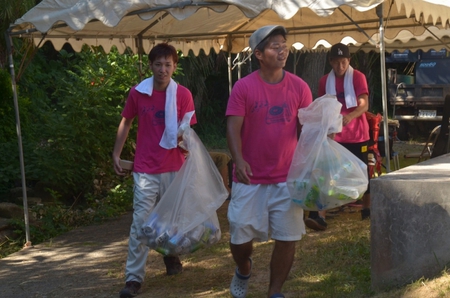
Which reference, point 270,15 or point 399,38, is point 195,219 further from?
point 399,38

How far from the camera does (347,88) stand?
768 cm

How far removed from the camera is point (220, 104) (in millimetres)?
20531

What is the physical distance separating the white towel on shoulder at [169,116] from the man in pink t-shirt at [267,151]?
806 mm

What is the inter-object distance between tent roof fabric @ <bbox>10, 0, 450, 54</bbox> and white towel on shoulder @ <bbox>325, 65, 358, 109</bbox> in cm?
61

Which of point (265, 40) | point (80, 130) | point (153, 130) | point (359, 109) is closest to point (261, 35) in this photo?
point (265, 40)

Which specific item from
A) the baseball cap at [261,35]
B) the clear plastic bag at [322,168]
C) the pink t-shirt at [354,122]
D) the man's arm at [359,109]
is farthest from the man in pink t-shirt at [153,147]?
the pink t-shirt at [354,122]

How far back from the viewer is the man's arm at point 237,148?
16.0 ft

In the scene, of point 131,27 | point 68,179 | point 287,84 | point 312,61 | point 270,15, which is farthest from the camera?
point 312,61

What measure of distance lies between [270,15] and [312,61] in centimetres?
727

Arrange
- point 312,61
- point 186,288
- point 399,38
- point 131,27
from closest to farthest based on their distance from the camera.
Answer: point 186,288 < point 131,27 < point 399,38 < point 312,61

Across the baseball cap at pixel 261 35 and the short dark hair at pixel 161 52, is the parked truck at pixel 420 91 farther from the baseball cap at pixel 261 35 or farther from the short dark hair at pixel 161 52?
the baseball cap at pixel 261 35

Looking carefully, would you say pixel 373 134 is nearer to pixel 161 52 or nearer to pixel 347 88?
pixel 347 88

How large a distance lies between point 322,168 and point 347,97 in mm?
2863

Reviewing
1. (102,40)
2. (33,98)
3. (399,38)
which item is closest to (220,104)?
(33,98)
